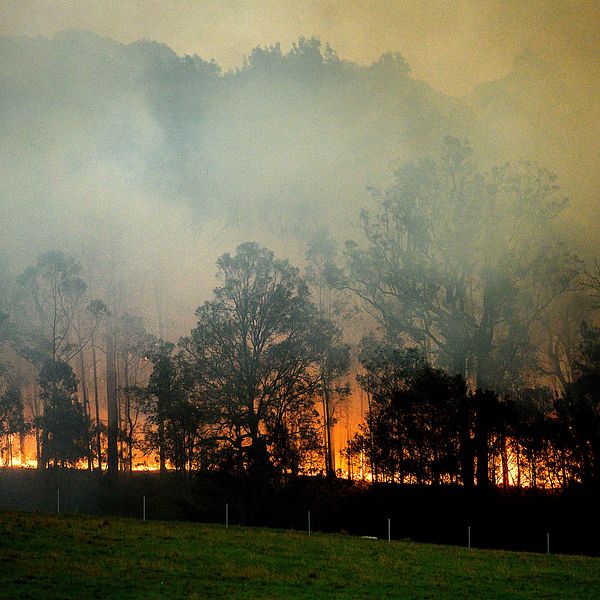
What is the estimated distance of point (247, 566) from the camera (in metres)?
26.0

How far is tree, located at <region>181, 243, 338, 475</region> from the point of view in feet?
149

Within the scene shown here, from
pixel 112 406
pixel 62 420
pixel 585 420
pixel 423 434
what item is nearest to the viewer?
pixel 585 420

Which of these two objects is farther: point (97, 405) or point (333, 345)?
point (97, 405)

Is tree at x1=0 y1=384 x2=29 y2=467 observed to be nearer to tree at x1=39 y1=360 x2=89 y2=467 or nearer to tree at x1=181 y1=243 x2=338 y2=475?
tree at x1=39 y1=360 x2=89 y2=467

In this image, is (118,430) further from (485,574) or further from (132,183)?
(485,574)

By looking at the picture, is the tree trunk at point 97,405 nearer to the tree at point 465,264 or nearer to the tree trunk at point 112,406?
the tree trunk at point 112,406

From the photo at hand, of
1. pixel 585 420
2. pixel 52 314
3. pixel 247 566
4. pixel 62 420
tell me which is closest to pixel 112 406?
pixel 52 314

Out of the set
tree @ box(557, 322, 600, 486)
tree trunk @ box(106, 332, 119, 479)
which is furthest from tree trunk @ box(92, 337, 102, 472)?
tree @ box(557, 322, 600, 486)

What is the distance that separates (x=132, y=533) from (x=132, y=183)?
8886 cm

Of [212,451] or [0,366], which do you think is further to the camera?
[0,366]

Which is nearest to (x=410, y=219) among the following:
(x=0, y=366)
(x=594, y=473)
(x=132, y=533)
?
(x=594, y=473)

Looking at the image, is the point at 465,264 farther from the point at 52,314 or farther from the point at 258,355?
the point at 52,314

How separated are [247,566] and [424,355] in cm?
2713

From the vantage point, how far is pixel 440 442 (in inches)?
1789
